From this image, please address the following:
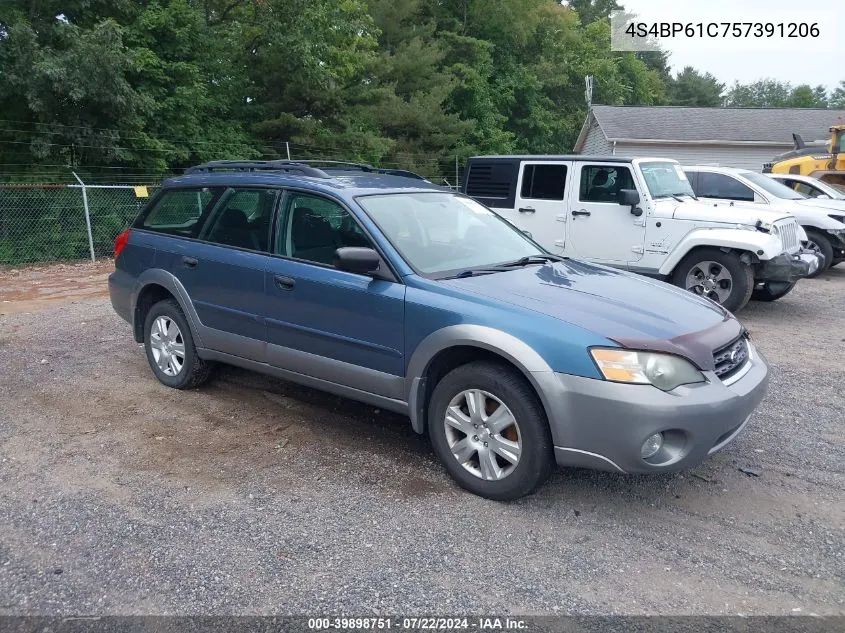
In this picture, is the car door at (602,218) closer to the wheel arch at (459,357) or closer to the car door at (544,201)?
the car door at (544,201)

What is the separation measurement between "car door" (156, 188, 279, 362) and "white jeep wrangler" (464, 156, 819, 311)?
5043 mm

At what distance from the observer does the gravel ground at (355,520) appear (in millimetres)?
3029

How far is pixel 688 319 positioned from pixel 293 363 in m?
2.47

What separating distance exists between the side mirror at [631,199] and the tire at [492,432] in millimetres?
5406

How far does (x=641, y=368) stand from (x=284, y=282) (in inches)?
93.5

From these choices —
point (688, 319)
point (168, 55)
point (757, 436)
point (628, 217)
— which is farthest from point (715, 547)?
point (168, 55)

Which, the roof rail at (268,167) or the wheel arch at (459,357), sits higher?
the roof rail at (268,167)

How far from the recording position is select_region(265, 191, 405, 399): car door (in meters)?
4.19

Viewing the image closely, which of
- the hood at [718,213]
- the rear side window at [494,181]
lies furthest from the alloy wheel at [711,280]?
the rear side window at [494,181]

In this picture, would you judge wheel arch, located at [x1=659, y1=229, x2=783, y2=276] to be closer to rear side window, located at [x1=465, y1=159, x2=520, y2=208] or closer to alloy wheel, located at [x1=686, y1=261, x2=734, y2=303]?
alloy wheel, located at [x1=686, y1=261, x2=734, y2=303]

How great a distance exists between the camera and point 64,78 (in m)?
13.5

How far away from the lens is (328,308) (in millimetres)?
4430

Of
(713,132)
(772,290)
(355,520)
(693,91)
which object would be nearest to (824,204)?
(772,290)

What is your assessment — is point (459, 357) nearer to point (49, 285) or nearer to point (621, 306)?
point (621, 306)
